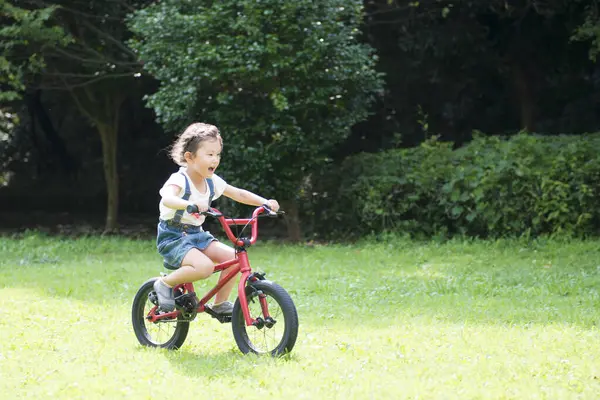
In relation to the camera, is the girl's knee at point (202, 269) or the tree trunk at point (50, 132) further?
the tree trunk at point (50, 132)

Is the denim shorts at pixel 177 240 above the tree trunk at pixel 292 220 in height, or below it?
above

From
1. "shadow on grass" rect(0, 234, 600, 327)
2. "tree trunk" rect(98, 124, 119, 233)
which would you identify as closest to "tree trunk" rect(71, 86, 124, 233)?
"tree trunk" rect(98, 124, 119, 233)

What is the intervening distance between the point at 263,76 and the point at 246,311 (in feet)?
28.2

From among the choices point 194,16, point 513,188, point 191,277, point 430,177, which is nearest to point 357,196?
point 430,177

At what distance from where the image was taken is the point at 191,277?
646cm

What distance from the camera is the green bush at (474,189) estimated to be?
43.7 ft

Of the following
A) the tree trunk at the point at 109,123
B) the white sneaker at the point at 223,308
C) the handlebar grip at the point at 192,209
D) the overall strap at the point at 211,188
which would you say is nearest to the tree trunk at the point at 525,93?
the tree trunk at the point at 109,123

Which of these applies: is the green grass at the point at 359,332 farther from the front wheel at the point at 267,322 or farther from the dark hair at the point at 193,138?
the dark hair at the point at 193,138

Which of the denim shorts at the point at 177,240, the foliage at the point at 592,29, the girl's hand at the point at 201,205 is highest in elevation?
the foliage at the point at 592,29

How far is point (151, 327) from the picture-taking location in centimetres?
709

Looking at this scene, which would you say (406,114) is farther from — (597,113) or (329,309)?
(329,309)

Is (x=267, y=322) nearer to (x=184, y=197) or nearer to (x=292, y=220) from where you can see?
(x=184, y=197)

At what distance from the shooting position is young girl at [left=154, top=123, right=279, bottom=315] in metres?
6.44

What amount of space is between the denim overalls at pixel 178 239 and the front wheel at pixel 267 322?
0.53 meters
